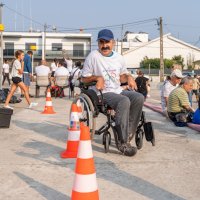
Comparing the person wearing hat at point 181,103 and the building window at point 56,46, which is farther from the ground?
the building window at point 56,46

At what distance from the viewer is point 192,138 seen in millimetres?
6789

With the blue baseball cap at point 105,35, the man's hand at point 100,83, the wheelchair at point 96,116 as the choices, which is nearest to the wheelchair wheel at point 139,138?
the wheelchair at point 96,116

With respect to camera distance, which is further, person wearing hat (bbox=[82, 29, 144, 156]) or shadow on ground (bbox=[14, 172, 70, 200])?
person wearing hat (bbox=[82, 29, 144, 156])

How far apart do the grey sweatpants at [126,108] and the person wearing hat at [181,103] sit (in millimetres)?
2824

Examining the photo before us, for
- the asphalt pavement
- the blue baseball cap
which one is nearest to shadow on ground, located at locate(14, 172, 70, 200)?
the asphalt pavement

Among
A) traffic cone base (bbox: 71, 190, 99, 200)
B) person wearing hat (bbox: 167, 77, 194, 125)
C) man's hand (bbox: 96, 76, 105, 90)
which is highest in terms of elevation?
man's hand (bbox: 96, 76, 105, 90)

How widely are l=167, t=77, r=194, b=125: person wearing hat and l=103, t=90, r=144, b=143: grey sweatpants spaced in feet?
9.26

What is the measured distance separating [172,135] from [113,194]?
11.8 feet

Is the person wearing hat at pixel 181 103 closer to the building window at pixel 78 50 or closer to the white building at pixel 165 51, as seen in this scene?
the building window at pixel 78 50

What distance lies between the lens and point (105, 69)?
5.68 metres

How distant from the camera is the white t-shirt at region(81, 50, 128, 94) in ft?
18.5

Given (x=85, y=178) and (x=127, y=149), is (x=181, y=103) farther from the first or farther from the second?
(x=85, y=178)

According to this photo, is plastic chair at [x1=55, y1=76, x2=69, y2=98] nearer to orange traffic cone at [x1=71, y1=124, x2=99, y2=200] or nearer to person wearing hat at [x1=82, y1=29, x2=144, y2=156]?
person wearing hat at [x1=82, y1=29, x2=144, y2=156]

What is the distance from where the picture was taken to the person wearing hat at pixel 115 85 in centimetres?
522
